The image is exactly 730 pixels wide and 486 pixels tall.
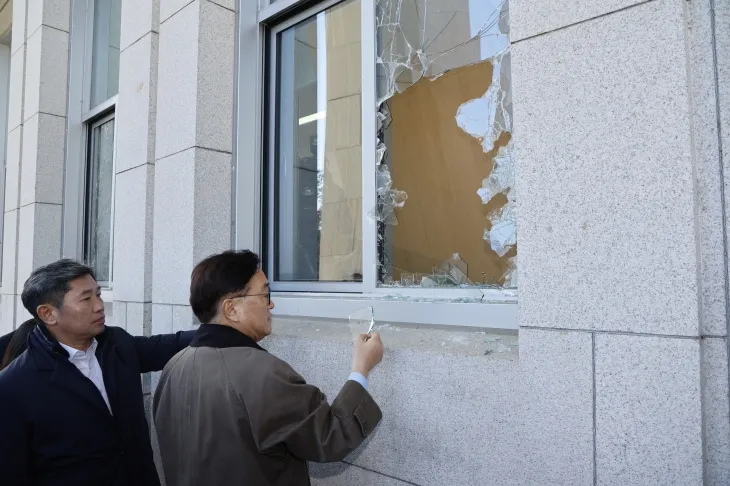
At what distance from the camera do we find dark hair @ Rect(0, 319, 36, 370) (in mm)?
2818

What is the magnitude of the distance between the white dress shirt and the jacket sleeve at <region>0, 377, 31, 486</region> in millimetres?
333

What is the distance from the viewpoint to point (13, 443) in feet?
7.22

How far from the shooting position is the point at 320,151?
3.80m

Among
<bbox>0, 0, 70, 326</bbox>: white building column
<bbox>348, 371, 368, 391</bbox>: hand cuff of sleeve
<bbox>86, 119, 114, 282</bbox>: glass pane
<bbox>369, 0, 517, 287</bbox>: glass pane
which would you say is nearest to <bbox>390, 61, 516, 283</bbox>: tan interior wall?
<bbox>369, 0, 517, 287</bbox>: glass pane

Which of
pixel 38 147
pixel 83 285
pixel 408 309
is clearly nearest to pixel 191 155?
pixel 83 285

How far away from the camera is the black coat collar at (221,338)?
1.96m

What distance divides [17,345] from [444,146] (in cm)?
266

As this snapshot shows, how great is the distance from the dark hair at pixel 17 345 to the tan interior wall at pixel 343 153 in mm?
1780

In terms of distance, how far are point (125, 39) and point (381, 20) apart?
2688 mm

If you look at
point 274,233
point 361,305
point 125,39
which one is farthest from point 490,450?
point 125,39

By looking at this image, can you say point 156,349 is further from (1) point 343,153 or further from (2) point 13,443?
(1) point 343,153

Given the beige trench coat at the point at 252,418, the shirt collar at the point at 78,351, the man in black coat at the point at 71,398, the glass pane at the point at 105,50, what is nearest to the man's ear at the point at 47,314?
the man in black coat at the point at 71,398

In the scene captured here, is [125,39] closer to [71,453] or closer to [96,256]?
[96,256]

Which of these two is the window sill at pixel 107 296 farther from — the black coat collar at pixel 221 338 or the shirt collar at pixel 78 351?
the black coat collar at pixel 221 338
